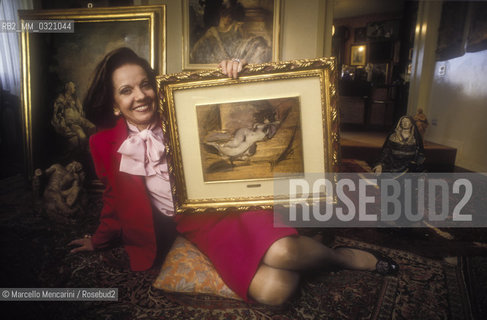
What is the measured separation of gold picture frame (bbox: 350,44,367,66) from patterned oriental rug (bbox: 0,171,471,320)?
994 centimetres

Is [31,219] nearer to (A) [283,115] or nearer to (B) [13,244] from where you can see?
(B) [13,244]

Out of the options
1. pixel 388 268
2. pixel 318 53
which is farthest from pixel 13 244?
pixel 318 53

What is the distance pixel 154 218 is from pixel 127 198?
0.21 metres

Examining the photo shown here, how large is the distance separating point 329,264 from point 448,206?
182 centimetres

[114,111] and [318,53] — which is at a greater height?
[318,53]

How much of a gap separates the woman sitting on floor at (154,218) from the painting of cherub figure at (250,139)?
317mm

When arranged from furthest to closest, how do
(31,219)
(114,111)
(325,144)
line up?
(31,219), (114,111), (325,144)

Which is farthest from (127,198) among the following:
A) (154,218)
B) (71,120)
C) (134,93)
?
(71,120)

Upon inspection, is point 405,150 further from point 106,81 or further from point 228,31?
point 106,81

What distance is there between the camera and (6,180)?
3.25m

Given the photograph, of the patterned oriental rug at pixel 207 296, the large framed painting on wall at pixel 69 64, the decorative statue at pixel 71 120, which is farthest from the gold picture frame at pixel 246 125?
the decorative statue at pixel 71 120

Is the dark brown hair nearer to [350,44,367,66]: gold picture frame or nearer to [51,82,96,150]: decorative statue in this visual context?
[51,82,96,150]: decorative statue

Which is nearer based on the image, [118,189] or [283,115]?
[283,115]

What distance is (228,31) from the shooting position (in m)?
2.28
